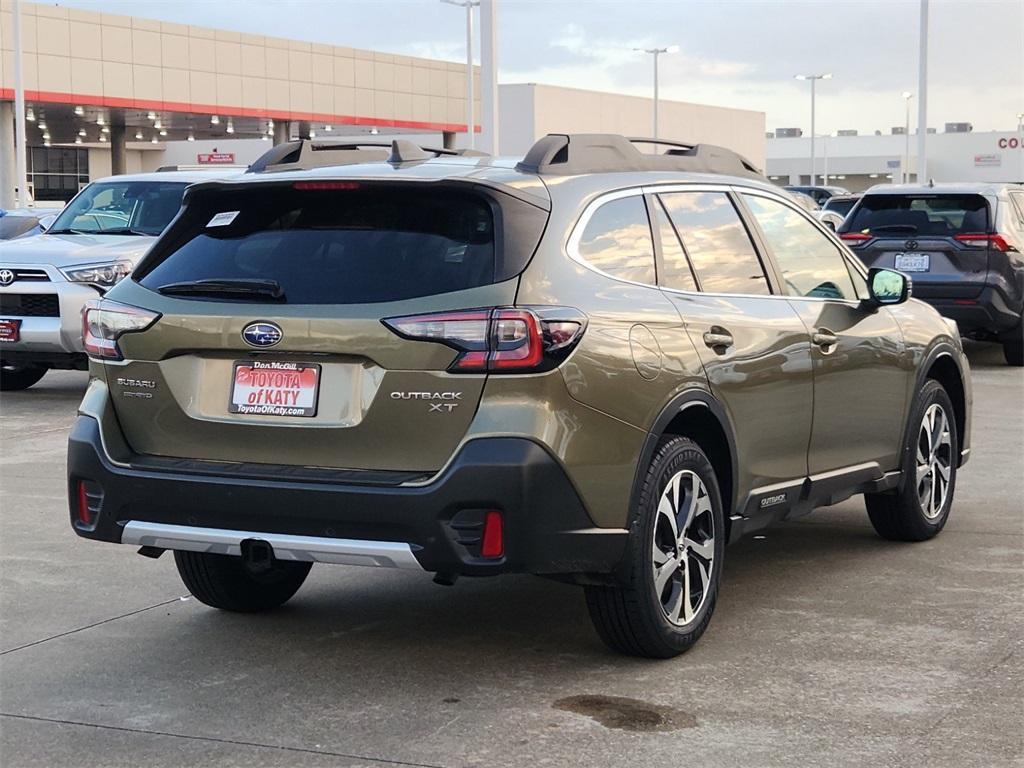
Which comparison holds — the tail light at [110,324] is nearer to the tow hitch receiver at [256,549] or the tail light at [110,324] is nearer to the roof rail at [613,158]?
the tow hitch receiver at [256,549]

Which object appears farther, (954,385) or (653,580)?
(954,385)

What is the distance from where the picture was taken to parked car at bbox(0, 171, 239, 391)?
13180 mm

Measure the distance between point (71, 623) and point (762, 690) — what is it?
107 inches

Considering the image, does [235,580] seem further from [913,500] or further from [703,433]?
[913,500]

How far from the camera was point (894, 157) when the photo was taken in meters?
114

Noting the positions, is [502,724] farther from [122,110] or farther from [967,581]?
[122,110]

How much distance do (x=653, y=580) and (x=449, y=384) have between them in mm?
1040

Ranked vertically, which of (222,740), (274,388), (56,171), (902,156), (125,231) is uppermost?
(902,156)

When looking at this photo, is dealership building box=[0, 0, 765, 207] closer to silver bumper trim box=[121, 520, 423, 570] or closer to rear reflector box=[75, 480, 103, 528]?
rear reflector box=[75, 480, 103, 528]

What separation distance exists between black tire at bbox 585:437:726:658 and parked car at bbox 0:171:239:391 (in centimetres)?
767

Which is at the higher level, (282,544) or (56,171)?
(56,171)

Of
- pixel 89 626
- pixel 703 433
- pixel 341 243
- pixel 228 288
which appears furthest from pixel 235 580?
pixel 703 433

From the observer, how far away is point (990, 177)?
110 meters

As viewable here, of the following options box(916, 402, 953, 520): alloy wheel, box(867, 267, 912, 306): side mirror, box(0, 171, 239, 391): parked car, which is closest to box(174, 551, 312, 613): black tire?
box(867, 267, 912, 306): side mirror
